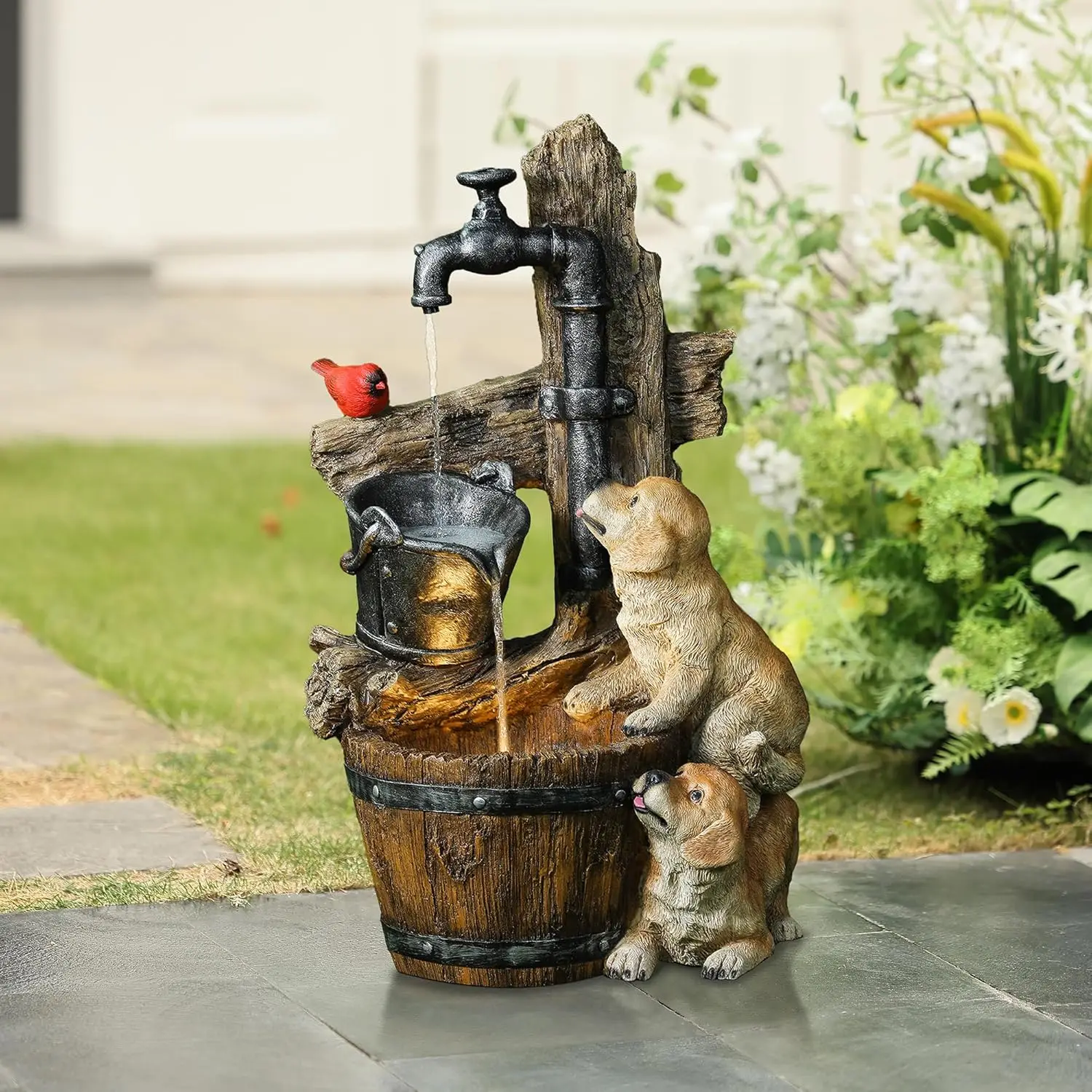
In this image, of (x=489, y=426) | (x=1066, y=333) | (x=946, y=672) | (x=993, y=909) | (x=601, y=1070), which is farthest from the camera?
(x=946, y=672)

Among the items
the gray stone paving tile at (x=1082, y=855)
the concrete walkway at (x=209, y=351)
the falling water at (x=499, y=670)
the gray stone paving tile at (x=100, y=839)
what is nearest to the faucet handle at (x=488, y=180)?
the falling water at (x=499, y=670)

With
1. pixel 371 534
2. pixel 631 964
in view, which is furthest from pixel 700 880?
Result: pixel 371 534

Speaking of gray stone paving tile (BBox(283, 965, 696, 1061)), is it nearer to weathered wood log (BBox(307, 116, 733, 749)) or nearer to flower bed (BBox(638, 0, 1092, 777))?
weathered wood log (BBox(307, 116, 733, 749))

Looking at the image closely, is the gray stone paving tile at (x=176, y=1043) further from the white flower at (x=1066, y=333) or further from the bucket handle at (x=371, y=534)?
the white flower at (x=1066, y=333)

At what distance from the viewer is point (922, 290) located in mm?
5121

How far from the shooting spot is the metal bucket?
3625 mm

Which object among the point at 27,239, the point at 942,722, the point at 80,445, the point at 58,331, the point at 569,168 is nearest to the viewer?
the point at 569,168

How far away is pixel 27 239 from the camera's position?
45.0 ft

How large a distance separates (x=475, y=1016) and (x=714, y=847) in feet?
1.63

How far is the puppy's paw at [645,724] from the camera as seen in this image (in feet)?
11.8

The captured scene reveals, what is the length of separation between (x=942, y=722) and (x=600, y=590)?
131 cm

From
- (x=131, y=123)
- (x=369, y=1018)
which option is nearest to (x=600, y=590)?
(x=369, y=1018)

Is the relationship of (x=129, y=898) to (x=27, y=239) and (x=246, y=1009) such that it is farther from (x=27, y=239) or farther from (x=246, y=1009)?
(x=27, y=239)

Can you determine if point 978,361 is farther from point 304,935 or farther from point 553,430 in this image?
point 304,935
